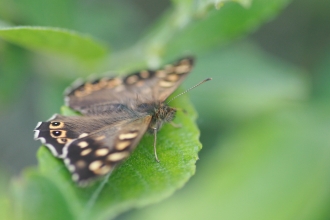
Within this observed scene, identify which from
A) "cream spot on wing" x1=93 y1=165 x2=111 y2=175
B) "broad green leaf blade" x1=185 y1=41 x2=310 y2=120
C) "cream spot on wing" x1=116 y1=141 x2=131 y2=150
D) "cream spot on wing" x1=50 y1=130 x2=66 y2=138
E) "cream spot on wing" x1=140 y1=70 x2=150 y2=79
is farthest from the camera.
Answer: "broad green leaf blade" x1=185 y1=41 x2=310 y2=120

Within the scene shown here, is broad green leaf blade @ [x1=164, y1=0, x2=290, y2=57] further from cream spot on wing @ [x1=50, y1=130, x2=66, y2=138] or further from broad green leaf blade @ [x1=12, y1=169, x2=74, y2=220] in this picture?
broad green leaf blade @ [x1=12, y1=169, x2=74, y2=220]

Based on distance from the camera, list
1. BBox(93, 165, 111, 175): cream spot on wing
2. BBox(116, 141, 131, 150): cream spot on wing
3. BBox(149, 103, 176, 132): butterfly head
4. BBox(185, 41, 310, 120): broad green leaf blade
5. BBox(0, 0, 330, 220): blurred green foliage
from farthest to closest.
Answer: BBox(185, 41, 310, 120): broad green leaf blade < BBox(149, 103, 176, 132): butterfly head < BBox(0, 0, 330, 220): blurred green foliage < BBox(116, 141, 131, 150): cream spot on wing < BBox(93, 165, 111, 175): cream spot on wing

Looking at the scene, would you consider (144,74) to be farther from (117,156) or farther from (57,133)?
(117,156)

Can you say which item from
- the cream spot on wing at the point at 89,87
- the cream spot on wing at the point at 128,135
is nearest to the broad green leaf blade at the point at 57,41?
the cream spot on wing at the point at 89,87

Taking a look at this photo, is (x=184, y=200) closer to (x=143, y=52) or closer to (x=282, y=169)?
(x=282, y=169)

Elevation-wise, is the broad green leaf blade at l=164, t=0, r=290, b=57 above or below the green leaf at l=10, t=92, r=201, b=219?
above

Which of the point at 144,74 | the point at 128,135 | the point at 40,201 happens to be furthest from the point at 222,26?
the point at 40,201

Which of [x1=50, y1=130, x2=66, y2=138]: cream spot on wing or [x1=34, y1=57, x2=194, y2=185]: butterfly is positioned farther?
[x1=50, y1=130, x2=66, y2=138]: cream spot on wing

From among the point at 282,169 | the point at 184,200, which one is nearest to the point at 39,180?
the point at 184,200

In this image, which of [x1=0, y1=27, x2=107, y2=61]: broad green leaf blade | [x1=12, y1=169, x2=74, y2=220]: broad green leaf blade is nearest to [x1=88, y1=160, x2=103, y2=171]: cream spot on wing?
[x1=12, y1=169, x2=74, y2=220]: broad green leaf blade
